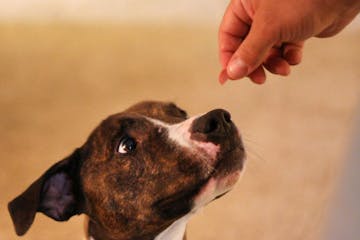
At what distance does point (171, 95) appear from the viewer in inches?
123

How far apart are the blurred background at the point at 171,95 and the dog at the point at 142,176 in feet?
1.99

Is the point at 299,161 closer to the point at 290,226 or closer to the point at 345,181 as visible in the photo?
the point at 290,226

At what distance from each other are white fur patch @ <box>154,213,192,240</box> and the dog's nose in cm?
28

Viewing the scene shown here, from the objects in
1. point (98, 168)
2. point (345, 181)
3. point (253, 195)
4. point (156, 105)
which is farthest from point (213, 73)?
point (345, 181)

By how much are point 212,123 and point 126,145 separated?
10.3 inches

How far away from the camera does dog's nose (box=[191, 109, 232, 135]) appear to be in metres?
1.28

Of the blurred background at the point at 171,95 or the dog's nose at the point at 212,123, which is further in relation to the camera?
the blurred background at the point at 171,95

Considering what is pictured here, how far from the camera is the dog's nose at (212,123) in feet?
4.21

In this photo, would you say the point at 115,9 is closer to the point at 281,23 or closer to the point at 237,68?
the point at 237,68

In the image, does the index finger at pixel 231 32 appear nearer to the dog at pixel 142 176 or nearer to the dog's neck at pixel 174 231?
the dog at pixel 142 176

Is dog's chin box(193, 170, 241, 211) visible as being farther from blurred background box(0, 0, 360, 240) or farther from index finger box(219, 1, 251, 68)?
blurred background box(0, 0, 360, 240)

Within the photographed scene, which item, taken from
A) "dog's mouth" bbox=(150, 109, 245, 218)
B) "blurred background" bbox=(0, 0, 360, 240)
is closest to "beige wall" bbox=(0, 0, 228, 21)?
"blurred background" bbox=(0, 0, 360, 240)

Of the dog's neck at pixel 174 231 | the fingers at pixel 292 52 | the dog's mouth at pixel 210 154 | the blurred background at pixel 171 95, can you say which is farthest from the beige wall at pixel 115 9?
the dog's mouth at pixel 210 154

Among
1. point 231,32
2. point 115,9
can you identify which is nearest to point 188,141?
point 231,32
